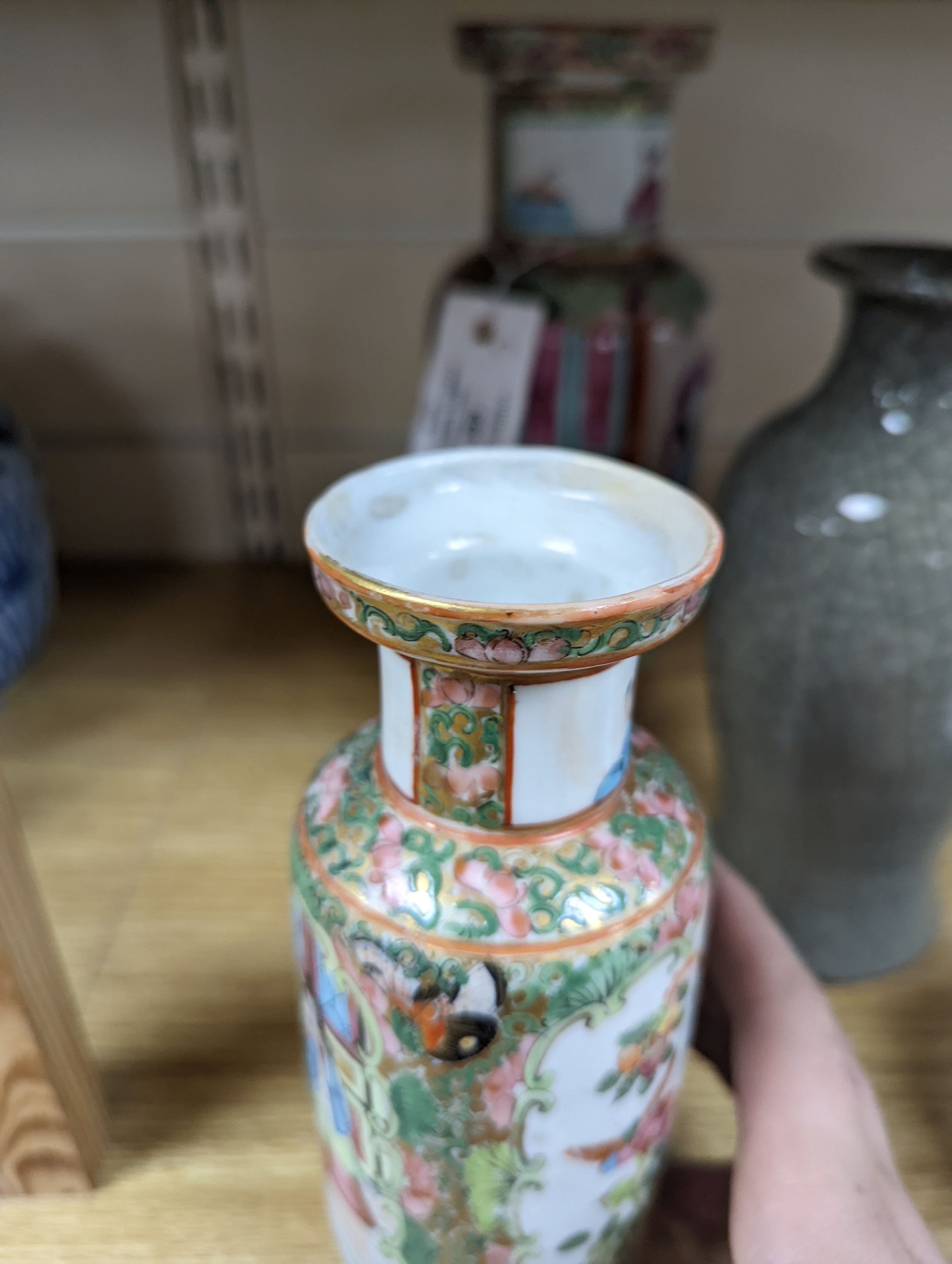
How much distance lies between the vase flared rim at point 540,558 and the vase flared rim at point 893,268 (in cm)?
16

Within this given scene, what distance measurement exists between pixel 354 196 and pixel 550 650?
0.61 meters

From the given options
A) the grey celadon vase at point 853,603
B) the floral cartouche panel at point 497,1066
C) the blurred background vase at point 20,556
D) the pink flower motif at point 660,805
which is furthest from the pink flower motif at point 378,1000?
the blurred background vase at point 20,556

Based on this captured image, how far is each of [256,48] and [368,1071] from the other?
0.70 meters

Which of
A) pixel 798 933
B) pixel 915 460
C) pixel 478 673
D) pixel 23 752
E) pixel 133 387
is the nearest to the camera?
pixel 478 673

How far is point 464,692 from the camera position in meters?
0.30

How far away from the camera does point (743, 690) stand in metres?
0.49

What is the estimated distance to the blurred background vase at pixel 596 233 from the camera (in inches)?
21.4

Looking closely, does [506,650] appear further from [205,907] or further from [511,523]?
[205,907]

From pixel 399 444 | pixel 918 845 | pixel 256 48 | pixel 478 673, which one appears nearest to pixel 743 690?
Answer: pixel 918 845

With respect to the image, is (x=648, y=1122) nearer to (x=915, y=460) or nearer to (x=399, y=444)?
(x=915, y=460)

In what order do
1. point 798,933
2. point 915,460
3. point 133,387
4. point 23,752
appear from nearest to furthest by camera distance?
point 915,460 → point 798,933 → point 23,752 → point 133,387

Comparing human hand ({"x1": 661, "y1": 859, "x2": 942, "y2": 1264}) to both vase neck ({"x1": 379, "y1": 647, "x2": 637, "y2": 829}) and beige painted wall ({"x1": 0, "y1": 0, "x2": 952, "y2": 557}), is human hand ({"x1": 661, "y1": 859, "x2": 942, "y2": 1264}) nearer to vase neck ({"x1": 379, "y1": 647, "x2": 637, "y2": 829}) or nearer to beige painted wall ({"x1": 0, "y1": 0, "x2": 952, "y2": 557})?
vase neck ({"x1": 379, "y1": 647, "x2": 637, "y2": 829})

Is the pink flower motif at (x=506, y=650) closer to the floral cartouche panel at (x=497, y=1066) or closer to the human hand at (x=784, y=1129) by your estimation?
the floral cartouche panel at (x=497, y=1066)

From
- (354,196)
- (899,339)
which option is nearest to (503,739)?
(899,339)
